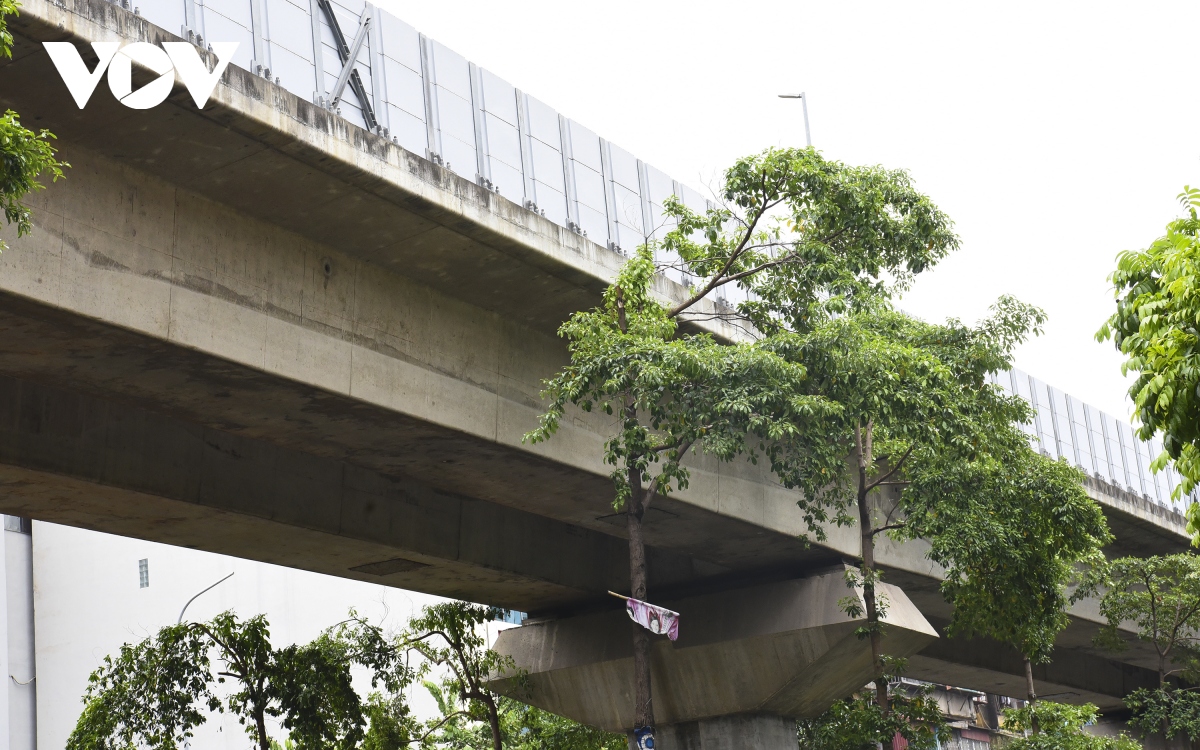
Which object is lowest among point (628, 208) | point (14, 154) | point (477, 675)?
point (477, 675)

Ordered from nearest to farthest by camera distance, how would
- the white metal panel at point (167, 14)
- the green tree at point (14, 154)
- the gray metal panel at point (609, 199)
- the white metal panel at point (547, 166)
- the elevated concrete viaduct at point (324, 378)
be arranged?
the green tree at point (14, 154) → the elevated concrete viaduct at point (324, 378) → the white metal panel at point (167, 14) → the white metal panel at point (547, 166) → the gray metal panel at point (609, 199)

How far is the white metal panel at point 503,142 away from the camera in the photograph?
43.3 feet

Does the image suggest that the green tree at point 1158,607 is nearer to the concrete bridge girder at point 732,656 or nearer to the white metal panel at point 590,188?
the concrete bridge girder at point 732,656

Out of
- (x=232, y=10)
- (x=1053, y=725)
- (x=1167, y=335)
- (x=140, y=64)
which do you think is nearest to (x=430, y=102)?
(x=232, y=10)

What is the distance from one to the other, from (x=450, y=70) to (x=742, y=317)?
157 inches

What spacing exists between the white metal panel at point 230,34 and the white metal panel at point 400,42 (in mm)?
1699

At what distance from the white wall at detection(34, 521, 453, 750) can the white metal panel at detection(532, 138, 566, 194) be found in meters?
27.7

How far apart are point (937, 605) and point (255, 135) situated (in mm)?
16021

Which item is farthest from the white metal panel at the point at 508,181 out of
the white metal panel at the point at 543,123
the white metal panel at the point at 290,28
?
the white metal panel at the point at 290,28

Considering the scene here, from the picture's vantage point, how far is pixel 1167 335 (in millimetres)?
6605

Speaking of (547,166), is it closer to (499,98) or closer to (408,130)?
(499,98)

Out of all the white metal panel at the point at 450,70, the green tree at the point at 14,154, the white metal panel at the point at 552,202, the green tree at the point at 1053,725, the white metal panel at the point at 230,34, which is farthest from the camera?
the green tree at the point at 1053,725

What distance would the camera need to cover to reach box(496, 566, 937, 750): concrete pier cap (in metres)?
17.7

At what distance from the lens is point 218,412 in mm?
11508
